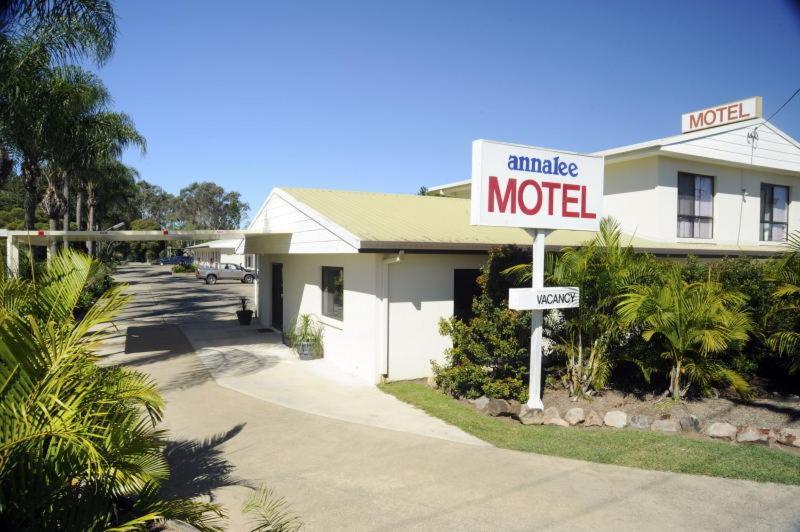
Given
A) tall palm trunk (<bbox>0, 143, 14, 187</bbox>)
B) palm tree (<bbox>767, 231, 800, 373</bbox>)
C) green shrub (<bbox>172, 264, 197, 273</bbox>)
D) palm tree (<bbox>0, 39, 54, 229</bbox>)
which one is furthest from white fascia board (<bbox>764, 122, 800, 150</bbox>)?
green shrub (<bbox>172, 264, 197, 273</bbox>)

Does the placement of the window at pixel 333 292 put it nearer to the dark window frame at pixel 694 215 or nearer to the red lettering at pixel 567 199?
the red lettering at pixel 567 199

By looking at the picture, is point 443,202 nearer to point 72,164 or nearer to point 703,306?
point 703,306

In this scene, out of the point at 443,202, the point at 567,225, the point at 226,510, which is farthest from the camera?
the point at 443,202

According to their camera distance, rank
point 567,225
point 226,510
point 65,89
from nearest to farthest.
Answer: point 226,510 < point 567,225 < point 65,89

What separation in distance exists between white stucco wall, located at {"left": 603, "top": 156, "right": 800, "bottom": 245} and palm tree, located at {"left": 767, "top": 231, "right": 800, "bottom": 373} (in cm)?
503

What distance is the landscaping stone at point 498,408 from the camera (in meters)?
7.82

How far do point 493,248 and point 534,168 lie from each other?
1755 millimetres

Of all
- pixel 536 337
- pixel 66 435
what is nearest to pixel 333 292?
pixel 536 337

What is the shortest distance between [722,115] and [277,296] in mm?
13987

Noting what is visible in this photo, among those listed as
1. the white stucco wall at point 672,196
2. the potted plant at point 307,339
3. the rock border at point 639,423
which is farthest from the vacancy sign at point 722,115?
the potted plant at point 307,339

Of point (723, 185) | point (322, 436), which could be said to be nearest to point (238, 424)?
point (322, 436)

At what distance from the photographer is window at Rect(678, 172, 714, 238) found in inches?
578

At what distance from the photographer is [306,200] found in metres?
12.2

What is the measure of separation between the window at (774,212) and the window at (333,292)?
524 inches
